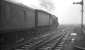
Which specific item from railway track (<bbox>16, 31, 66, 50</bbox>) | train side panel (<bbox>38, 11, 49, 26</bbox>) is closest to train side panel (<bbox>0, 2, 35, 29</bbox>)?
railway track (<bbox>16, 31, 66, 50</bbox>)

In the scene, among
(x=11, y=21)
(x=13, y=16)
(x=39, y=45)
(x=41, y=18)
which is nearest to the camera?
(x=11, y=21)

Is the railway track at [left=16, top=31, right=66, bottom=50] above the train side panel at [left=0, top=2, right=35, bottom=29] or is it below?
below

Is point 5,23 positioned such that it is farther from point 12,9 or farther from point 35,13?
point 35,13

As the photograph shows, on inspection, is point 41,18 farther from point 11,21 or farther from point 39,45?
point 11,21

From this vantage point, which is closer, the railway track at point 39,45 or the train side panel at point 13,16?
the train side panel at point 13,16

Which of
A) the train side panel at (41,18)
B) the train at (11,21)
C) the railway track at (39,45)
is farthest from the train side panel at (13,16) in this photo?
the train side panel at (41,18)

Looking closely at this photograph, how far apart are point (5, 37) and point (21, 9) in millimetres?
3544

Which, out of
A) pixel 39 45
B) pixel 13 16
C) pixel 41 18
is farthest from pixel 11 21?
pixel 41 18

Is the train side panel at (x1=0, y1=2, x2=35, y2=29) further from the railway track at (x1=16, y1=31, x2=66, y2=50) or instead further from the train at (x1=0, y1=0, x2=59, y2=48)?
the railway track at (x1=16, y1=31, x2=66, y2=50)

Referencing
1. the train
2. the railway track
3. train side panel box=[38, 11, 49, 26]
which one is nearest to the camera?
the train

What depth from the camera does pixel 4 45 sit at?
36.9ft

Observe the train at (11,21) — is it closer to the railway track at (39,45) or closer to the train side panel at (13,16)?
the train side panel at (13,16)

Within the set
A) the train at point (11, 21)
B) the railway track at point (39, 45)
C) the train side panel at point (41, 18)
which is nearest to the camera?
the train at point (11, 21)

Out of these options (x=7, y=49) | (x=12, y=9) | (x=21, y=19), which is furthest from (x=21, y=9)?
(x=7, y=49)
